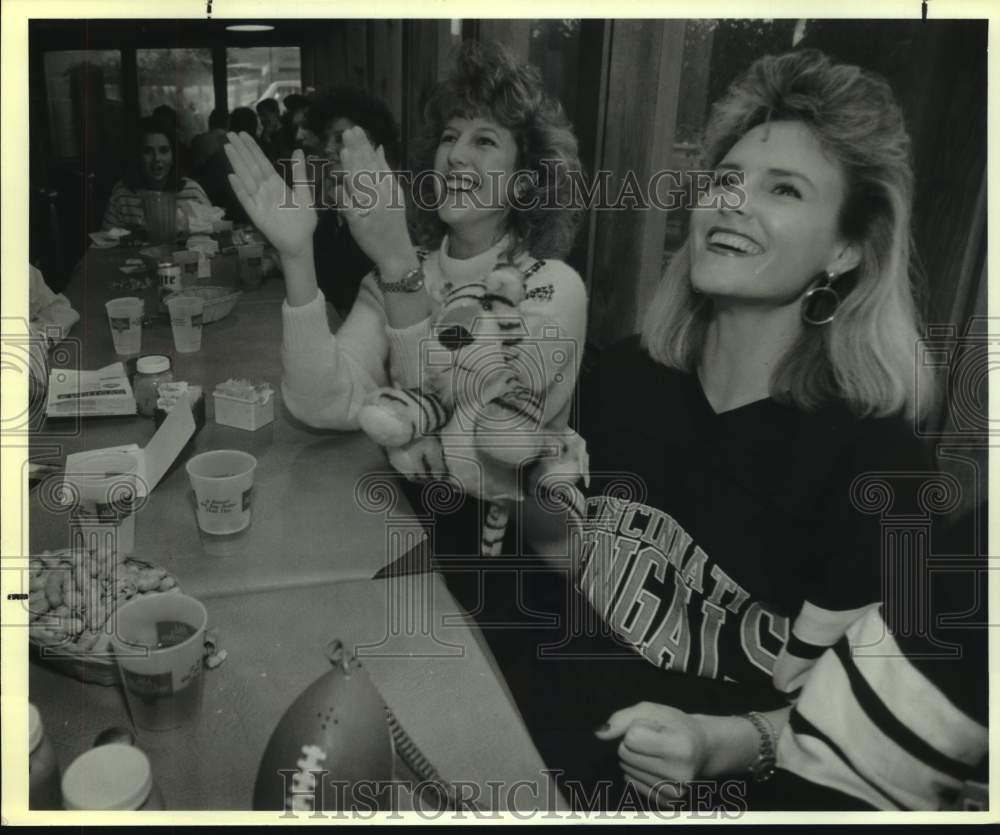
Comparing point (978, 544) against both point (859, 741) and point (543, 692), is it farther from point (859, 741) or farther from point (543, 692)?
point (543, 692)

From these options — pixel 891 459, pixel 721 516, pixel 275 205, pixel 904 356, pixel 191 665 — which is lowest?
pixel 191 665

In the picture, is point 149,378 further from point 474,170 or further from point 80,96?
point 474,170

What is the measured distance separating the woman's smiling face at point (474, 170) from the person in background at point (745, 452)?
30cm

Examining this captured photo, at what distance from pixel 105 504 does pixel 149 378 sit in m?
0.22

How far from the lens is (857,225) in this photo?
4.29 feet

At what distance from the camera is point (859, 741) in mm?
1372

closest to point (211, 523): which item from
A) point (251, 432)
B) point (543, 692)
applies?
point (251, 432)

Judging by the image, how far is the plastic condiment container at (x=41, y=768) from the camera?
1.19m

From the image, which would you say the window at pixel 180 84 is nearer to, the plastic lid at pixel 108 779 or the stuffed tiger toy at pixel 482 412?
A: the stuffed tiger toy at pixel 482 412

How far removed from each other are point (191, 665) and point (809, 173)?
1100 mm

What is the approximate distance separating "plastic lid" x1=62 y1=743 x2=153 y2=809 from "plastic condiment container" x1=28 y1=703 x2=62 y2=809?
0.11 meters

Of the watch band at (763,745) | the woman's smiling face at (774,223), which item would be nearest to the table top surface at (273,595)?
the watch band at (763,745)

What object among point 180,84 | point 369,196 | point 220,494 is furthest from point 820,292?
point 180,84
